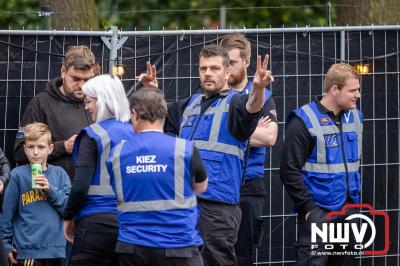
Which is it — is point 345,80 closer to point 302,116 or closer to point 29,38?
point 302,116

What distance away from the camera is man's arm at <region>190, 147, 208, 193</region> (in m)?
7.55

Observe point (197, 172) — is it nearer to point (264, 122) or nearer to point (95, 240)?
point (95, 240)

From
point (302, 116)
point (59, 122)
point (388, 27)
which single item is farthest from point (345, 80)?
point (59, 122)

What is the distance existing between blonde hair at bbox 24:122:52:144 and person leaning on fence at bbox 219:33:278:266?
1696mm

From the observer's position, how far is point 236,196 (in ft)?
29.6

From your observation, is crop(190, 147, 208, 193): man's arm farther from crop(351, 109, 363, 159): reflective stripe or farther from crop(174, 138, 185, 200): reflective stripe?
crop(351, 109, 363, 159): reflective stripe

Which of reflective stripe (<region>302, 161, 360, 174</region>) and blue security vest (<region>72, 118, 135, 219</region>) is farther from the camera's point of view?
reflective stripe (<region>302, 161, 360, 174</region>)

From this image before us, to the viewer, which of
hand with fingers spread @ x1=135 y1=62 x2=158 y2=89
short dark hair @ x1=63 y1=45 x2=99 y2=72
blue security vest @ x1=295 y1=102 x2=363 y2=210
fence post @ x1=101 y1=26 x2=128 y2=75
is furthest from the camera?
fence post @ x1=101 y1=26 x2=128 y2=75

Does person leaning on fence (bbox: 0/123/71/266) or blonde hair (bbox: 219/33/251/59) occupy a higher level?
blonde hair (bbox: 219/33/251/59)

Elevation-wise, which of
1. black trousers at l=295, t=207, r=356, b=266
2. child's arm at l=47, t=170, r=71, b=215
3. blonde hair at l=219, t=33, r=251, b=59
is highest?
blonde hair at l=219, t=33, r=251, b=59

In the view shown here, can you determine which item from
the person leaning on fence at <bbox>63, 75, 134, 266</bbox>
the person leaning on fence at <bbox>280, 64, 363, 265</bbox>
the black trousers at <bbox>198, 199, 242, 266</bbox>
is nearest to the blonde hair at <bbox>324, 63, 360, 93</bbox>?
the person leaning on fence at <bbox>280, 64, 363, 265</bbox>

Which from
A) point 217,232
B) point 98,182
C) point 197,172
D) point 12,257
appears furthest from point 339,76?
point 12,257

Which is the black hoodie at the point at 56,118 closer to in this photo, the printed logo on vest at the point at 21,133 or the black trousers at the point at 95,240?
the printed logo on vest at the point at 21,133

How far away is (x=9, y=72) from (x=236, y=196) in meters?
2.56
